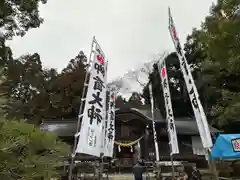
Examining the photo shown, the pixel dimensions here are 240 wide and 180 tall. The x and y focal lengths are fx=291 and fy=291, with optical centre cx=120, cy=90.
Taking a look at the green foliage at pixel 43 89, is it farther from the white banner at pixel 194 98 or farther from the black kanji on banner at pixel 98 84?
the white banner at pixel 194 98

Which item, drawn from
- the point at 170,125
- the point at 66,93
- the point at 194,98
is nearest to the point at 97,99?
the point at 194,98

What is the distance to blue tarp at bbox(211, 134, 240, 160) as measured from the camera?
6496 millimetres

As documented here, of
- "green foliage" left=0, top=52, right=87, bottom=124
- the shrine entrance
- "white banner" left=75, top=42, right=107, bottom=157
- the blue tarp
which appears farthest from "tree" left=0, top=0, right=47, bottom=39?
"green foliage" left=0, top=52, right=87, bottom=124

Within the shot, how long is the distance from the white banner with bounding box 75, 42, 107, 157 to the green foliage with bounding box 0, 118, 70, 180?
15.8 feet

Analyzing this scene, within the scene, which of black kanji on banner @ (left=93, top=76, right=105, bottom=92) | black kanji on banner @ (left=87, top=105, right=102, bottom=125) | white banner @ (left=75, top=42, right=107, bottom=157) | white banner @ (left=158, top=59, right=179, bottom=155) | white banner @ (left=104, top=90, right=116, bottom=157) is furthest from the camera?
white banner @ (left=104, top=90, right=116, bottom=157)

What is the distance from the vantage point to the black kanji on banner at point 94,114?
27.5 ft

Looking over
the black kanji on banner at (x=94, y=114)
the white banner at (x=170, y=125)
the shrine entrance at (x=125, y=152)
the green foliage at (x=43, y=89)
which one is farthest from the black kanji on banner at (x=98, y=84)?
the green foliage at (x=43, y=89)

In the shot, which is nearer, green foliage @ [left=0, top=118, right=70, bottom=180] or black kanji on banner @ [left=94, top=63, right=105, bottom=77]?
green foliage @ [left=0, top=118, right=70, bottom=180]

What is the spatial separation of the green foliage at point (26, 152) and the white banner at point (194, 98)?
406cm

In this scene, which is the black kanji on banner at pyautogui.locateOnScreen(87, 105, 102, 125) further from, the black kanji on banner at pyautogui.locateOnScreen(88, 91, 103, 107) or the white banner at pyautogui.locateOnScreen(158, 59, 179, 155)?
the white banner at pyautogui.locateOnScreen(158, 59, 179, 155)

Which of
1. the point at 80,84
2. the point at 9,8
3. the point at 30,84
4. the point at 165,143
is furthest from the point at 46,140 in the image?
the point at 30,84

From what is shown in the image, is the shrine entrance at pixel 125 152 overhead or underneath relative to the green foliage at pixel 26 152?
overhead

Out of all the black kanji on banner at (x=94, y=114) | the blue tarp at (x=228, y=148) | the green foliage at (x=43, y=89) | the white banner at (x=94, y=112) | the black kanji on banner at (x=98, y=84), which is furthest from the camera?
the green foliage at (x=43, y=89)

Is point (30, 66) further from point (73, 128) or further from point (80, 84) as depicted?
point (73, 128)
